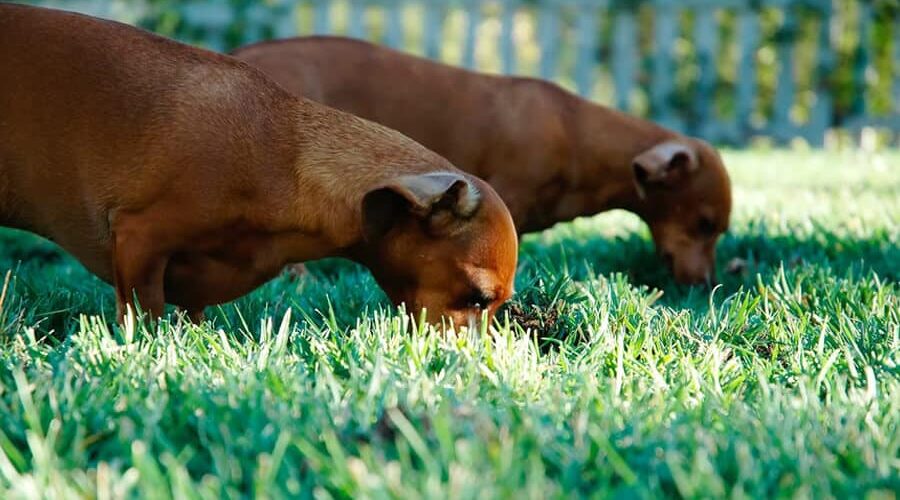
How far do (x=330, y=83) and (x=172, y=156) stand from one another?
2.08 meters

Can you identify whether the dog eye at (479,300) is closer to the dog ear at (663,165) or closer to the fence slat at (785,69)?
the dog ear at (663,165)

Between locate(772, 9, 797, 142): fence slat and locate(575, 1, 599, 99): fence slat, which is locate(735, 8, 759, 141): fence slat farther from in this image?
locate(575, 1, 599, 99): fence slat

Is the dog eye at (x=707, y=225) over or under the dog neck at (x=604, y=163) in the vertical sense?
under

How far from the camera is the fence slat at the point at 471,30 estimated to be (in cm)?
1145

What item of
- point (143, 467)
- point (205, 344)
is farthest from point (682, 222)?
point (143, 467)

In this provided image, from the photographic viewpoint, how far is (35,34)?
3.28m

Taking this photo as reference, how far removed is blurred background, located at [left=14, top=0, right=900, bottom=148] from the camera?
11.5m

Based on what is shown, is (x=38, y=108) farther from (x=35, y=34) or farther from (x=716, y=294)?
(x=716, y=294)

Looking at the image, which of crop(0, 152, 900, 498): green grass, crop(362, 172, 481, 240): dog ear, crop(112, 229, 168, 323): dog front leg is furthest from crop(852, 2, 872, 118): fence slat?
crop(112, 229, 168, 323): dog front leg

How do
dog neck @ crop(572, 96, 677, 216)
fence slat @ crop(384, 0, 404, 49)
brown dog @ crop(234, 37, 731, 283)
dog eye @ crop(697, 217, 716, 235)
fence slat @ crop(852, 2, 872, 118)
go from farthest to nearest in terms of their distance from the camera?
fence slat @ crop(852, 2, 872, 118), fence slat @ crop(384, 0, 404, 49), dog neck @ crop(572, 96, 677, 216), dog eye @ crop(697, 217, 716, 235), brown dog @ crop(234, 37, 731, 283)

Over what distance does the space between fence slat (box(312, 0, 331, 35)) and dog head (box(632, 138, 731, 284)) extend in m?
6.40

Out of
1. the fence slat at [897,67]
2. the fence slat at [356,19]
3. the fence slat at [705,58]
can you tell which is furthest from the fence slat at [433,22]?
the fence slat at [897,67]

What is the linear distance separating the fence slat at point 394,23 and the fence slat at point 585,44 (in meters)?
1.84

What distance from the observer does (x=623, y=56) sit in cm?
1183
